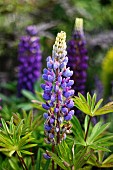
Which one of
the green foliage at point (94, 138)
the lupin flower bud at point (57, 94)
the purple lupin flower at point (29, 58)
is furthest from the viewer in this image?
the purple lupin flower at point (29, 58)

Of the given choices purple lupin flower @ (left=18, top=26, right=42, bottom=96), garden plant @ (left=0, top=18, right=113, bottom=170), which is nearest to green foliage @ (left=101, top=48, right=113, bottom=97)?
purple lupin flower @ (left=18, top=26, right=42, bottom=96)

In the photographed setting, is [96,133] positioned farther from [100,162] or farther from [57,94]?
[57,94]

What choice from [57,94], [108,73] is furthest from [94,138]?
[108,73]

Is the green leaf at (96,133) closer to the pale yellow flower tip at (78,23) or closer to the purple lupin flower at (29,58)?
the pale yellow flower tip at (78,23)

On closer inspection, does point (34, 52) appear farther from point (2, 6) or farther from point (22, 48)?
point (2, 6)

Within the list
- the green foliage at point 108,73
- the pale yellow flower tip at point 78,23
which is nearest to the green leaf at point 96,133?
the pale yellow flower tip at point 78,23

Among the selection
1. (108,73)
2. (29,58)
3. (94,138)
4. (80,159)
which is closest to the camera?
(80,159)
